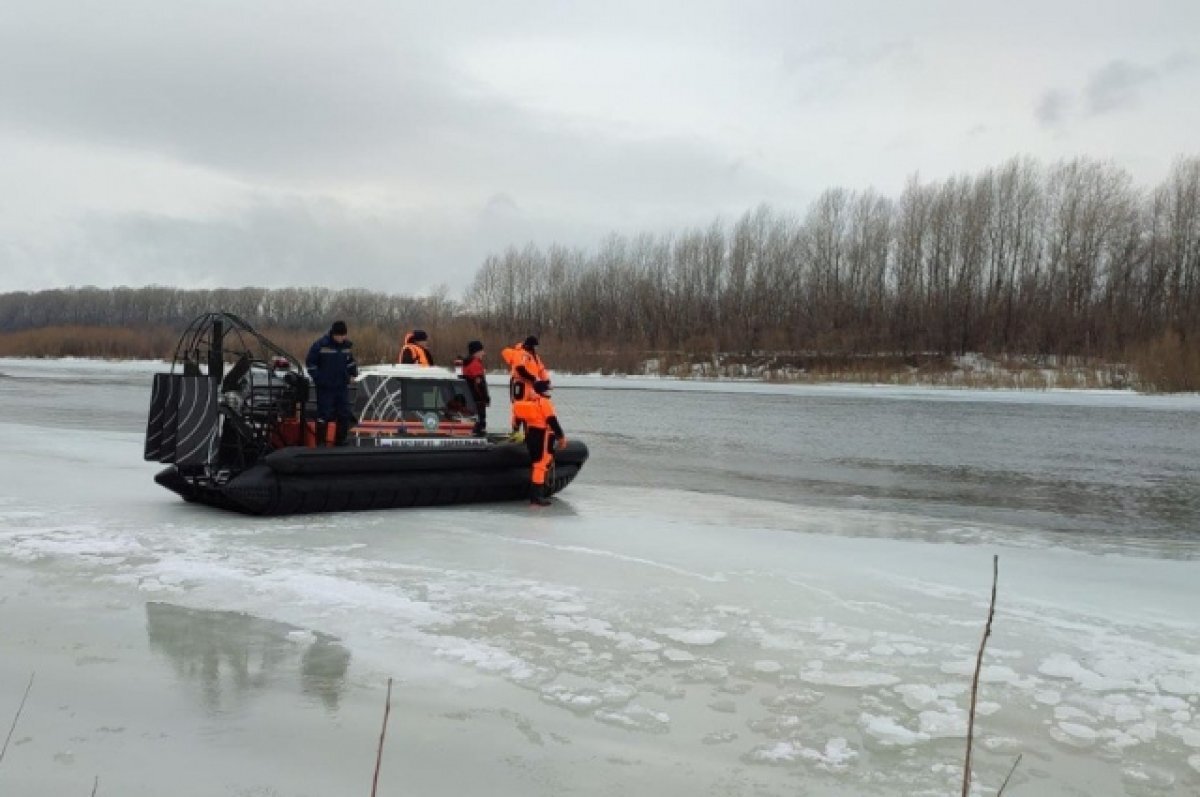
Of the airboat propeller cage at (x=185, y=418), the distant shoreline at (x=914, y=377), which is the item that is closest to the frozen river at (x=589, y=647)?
the airboat propeller cage at (x=185, y=418)

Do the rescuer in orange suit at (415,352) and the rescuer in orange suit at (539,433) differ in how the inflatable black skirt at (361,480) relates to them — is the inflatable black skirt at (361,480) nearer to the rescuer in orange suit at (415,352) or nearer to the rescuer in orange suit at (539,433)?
the rescuer in orange suit at (539,433)

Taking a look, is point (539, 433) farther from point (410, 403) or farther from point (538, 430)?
point (410, 403)

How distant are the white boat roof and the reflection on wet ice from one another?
13.8 ft

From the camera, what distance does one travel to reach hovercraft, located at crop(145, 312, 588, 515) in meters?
7.55

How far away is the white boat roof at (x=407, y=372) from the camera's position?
8.77 metres

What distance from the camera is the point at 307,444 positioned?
8.50m

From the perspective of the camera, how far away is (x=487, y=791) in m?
2.85

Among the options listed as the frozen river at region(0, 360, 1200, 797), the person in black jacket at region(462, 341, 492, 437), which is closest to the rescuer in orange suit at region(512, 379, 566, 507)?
the frozen river at region(0, 360, 1200, 797)

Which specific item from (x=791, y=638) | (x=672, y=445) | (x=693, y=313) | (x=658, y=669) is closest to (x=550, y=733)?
(x=658, y=669)

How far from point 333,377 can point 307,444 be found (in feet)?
2.37

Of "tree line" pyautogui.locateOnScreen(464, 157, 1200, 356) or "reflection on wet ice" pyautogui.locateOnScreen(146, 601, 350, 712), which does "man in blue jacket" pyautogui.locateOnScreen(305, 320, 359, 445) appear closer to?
"reflection on wet ice" pyautogui.locateOnScreen(146, 601, 350, 712)

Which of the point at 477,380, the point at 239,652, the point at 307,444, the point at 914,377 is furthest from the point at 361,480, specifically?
the point at 914,377

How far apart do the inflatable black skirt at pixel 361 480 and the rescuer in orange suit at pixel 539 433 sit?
18 centimetres

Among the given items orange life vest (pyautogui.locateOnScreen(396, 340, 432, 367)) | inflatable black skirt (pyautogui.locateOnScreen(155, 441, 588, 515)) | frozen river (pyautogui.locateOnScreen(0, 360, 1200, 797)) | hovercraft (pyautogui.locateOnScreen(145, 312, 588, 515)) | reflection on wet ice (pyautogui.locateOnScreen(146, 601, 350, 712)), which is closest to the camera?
frozen river (pyautogui.locateOnScreen(0, 360, 1200, 797))
